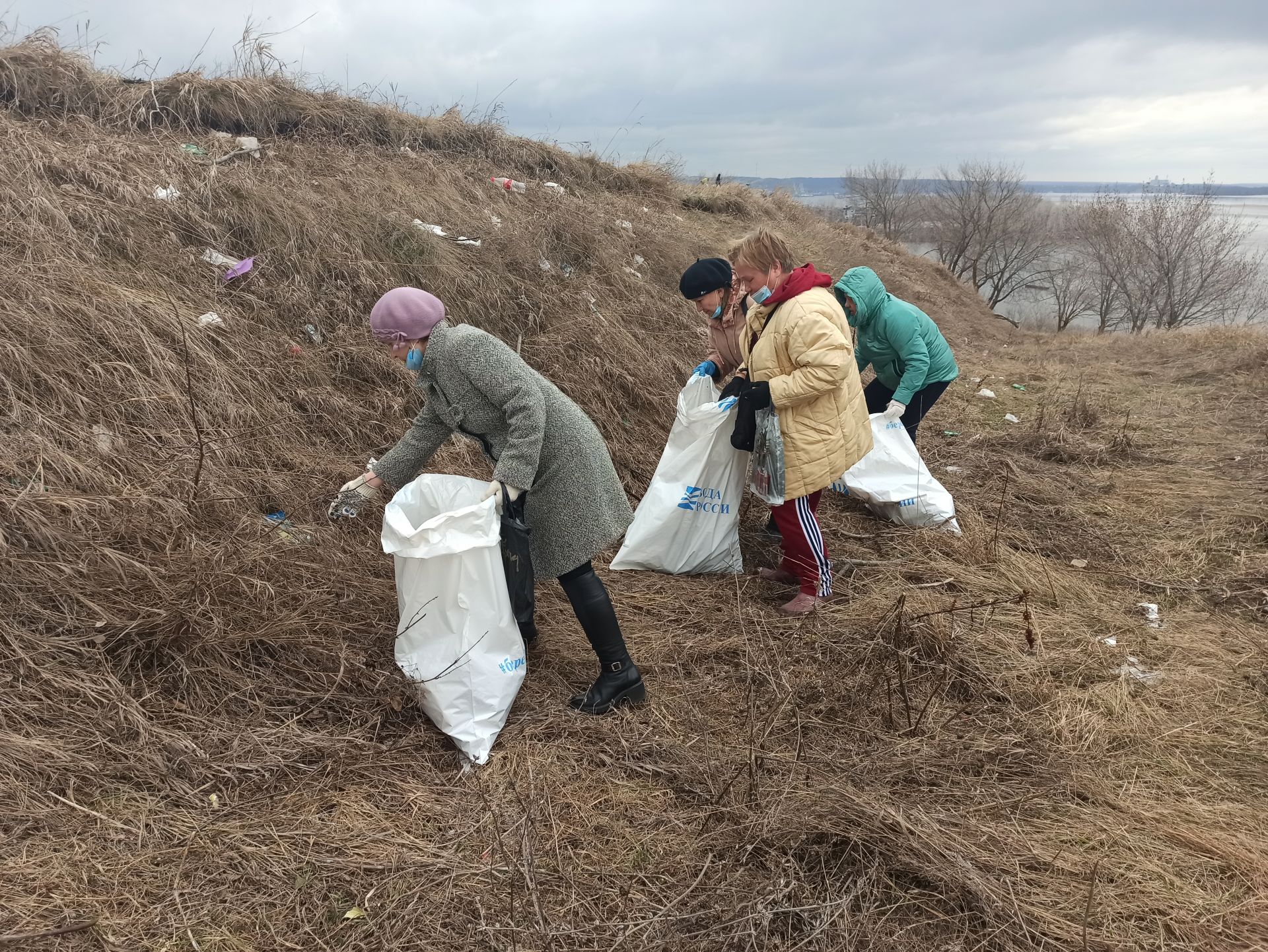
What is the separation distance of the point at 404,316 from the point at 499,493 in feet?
1.90

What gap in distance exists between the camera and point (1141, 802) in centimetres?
199

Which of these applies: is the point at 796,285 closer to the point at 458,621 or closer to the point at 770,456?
the point at 770,456

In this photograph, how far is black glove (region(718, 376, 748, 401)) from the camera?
122 inches

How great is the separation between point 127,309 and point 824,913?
146 inches

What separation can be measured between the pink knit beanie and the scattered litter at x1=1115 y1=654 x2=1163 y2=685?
270cm

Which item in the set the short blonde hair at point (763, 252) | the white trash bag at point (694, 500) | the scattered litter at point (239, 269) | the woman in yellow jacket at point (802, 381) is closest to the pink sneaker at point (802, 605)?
the woman in yellow jacket at point (802, 381)

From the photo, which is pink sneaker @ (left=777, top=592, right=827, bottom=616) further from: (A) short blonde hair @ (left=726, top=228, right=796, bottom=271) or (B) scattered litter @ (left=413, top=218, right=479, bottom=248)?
(B) scattered litter @ (left=413, top=218, right=479, bottom=248)

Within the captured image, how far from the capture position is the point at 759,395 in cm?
287

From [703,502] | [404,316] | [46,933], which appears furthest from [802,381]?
[46,933]

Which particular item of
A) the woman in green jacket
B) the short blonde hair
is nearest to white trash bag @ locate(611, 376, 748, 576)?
the short blonde hair

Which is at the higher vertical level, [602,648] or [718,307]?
[718,307]

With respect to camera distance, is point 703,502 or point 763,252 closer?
point 763,252

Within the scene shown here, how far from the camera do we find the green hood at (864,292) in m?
3.62

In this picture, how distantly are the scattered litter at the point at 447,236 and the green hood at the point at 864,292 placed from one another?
298 centimetres
